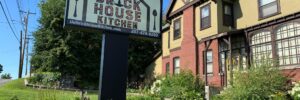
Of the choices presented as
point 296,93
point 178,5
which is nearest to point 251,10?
point 178,5

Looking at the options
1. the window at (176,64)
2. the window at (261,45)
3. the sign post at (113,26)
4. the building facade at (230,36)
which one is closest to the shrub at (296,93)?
the building facade at (230,36)

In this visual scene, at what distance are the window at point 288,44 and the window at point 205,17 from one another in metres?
6.12

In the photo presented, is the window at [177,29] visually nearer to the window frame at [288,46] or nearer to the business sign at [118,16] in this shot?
the window frame at [288,46]

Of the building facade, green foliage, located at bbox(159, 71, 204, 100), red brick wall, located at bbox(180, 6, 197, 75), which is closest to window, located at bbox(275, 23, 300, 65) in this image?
the building facade

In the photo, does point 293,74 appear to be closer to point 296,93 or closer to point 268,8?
point 296,93

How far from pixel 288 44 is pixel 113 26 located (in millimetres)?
9986

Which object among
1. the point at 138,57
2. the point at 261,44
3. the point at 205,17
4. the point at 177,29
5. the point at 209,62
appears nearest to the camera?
the point at 261,44

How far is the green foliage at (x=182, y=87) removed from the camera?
53.1ft

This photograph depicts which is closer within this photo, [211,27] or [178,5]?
[211,27]

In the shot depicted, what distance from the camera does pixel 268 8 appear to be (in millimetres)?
18469

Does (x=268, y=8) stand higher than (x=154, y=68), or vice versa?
(x=268, y=8)

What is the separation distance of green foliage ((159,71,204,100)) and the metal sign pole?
7148 millimetres

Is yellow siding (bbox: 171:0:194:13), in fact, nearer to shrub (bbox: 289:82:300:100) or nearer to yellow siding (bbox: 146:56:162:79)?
yellow siding (bbox: 146:56:162:79)

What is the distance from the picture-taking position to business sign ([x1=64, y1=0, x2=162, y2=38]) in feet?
30.9
